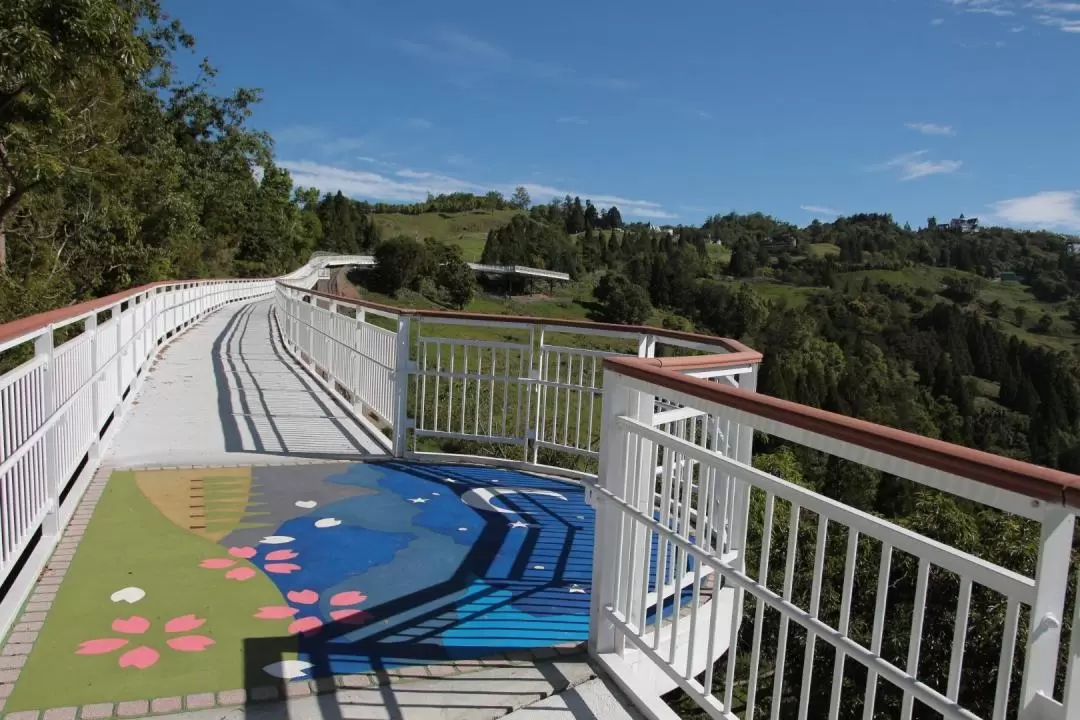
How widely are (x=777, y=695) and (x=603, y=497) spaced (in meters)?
1.17

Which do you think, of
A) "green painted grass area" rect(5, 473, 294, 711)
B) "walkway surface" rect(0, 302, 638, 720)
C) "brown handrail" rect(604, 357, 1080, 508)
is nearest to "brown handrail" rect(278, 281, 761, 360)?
Answer: "walkway surface" rect(0, 302, 638, 720)

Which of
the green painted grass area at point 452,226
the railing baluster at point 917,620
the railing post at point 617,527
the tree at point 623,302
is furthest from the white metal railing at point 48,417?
the green painted grass area at point 452,226

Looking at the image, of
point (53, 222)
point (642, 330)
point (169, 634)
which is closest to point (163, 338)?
point (53, 222)

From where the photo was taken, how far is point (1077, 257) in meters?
164

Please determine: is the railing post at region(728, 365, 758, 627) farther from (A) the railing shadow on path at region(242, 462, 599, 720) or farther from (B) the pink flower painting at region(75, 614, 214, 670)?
(B) the pink flower painting at region(75, 614, 214, 670)

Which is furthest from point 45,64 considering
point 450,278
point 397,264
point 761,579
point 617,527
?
point 450,278

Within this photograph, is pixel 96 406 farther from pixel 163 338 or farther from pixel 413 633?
pixel 163 338

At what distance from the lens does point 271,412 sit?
28.2ft

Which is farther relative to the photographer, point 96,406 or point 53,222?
point 53,222

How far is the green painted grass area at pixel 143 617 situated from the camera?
2.96 meters

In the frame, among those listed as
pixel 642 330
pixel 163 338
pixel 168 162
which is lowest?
pixel 163 338

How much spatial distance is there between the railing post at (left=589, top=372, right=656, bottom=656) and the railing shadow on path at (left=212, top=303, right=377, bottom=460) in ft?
12.7

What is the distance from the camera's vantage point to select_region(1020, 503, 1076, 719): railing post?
1.57m

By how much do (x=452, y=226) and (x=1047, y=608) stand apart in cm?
18502
